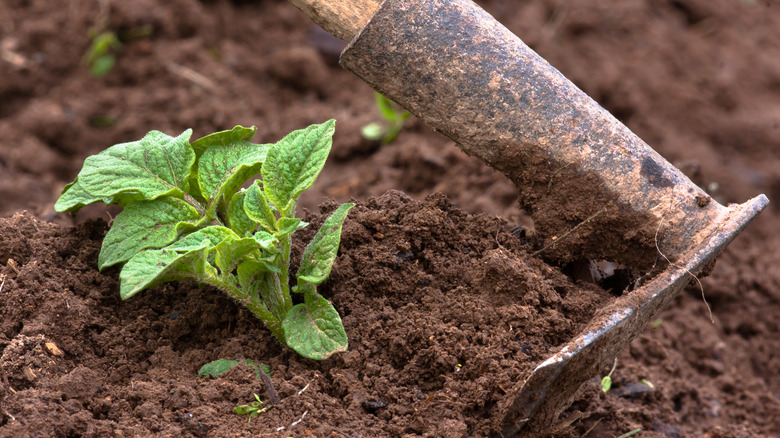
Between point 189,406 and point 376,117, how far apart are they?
2470 mm

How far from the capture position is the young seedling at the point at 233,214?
6.13 ft

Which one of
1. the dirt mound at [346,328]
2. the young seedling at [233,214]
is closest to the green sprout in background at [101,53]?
the dirt mound at [346,328]

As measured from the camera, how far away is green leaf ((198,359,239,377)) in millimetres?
1938

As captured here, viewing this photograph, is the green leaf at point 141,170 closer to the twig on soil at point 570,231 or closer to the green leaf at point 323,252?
the green leaf at point 323,252

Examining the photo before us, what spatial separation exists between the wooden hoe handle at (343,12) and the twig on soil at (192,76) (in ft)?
7.30

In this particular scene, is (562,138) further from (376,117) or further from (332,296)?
(376,117)

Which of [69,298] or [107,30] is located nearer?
[69,298]

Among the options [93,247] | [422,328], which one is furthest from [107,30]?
[422,328]

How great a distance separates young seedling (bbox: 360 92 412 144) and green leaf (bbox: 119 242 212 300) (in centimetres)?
198

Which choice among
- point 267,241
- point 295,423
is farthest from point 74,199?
point 295,423

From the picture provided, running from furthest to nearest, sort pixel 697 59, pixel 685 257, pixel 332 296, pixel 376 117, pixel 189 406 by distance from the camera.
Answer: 1. pixel 697 59
2. pixel 376 117
3. pixel 332 296
4. pixel 685 257
5. pixel 189 406

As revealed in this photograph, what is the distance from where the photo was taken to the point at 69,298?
2.04 metres

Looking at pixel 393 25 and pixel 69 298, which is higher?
pixel 393 25

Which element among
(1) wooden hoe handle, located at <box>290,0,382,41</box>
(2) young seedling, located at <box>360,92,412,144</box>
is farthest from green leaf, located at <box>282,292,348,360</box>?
(2) young seedling, located at <box>360,92,412,144</box>
